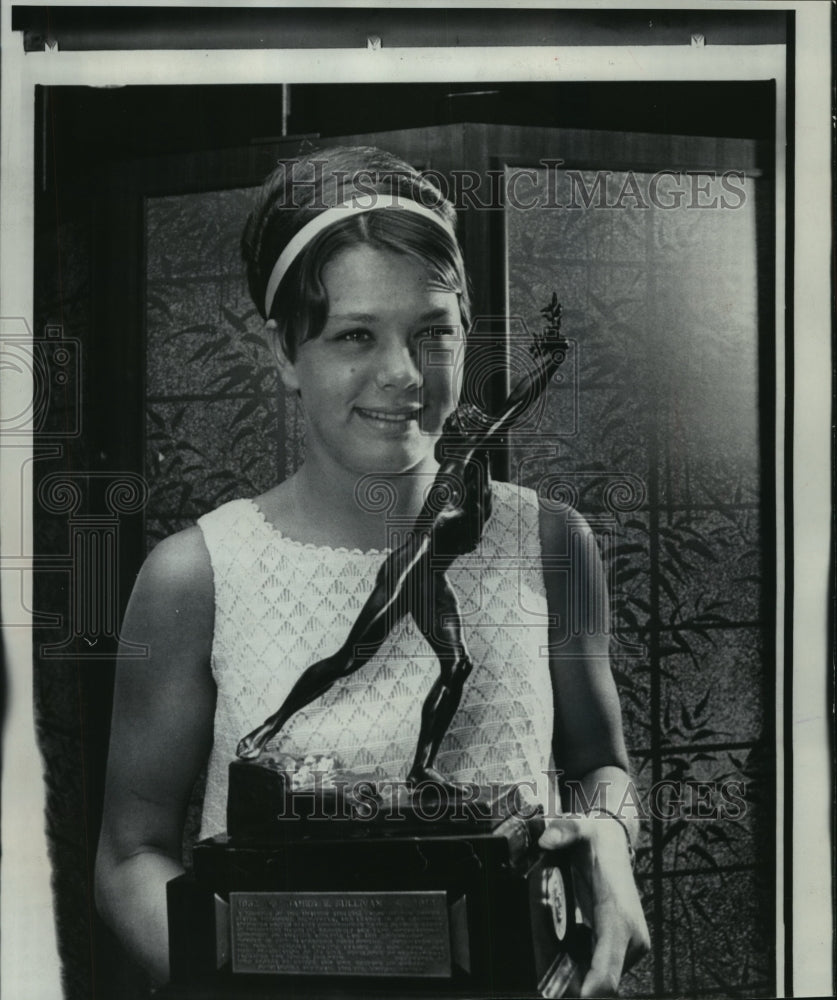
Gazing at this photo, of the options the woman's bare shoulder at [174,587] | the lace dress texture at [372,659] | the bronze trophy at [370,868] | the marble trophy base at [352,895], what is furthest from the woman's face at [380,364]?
the marble trophy base at [352,895]

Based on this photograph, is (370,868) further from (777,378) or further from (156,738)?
(777,378)

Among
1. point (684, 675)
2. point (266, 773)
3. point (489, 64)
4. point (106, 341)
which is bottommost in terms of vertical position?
point (266, 773)

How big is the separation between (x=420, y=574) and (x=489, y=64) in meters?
1.27

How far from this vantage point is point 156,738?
9.29ft

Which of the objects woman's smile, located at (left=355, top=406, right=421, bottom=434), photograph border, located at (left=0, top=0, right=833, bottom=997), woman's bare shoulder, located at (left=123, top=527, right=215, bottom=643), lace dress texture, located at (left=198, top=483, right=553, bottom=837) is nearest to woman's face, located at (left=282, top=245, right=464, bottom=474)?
woman's smile, located at (left=355, top=406, right=421, bottom=434)

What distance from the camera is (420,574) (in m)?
2.82

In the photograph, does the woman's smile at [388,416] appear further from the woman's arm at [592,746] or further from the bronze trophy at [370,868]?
the woman's arm at [592,746]

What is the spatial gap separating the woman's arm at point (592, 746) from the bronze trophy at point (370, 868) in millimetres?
95

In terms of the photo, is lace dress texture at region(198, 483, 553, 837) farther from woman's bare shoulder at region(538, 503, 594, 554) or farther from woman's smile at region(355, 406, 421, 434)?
woman's smile at region(355, 406, 421, 434)

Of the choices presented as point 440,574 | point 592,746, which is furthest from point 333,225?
point 592,746

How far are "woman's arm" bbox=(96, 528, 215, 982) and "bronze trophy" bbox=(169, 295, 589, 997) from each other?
89mm

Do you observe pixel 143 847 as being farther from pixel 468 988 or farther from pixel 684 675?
pixel 684 675

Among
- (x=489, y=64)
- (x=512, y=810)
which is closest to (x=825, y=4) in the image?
(x=489, y=64)

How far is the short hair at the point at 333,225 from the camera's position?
9.16ft
